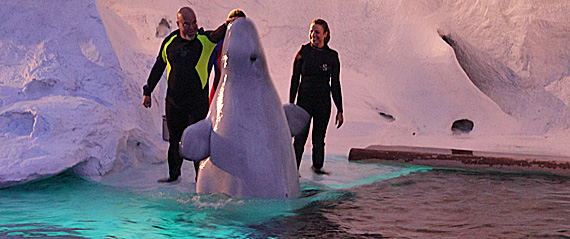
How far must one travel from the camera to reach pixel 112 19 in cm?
668

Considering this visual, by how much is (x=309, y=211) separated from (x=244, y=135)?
0.68 metres

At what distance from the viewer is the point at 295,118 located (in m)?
4.08

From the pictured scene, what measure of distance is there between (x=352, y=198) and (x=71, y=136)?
2634mm

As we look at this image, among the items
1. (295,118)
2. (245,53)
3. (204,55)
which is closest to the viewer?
(245,53)

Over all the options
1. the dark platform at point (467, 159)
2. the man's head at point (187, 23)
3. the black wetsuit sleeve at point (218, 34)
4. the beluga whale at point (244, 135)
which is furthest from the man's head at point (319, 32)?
the dark platform at point (467, 159)

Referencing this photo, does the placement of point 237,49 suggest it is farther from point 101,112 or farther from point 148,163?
point 148,163

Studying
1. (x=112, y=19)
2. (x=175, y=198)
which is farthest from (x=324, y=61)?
(x=112, y=19)

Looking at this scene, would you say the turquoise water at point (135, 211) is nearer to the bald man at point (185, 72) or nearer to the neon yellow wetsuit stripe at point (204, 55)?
the bald man at point (185, 72)

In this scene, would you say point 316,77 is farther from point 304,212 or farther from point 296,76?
point 304,212

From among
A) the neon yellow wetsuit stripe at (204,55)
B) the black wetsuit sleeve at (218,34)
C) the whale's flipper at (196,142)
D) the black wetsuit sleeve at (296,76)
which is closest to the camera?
the whale's flipper at (196,142)

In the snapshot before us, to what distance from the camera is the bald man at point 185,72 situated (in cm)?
456

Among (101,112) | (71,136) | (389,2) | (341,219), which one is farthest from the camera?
(389,2)

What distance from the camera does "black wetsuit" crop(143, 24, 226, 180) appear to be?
457 centimetres

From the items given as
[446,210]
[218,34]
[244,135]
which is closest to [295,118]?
[244,135]
